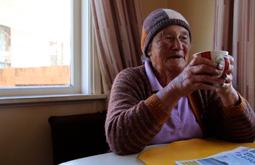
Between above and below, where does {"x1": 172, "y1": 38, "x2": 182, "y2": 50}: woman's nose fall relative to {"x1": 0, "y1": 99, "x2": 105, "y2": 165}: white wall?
above

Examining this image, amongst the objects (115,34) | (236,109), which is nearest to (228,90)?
(236,109)

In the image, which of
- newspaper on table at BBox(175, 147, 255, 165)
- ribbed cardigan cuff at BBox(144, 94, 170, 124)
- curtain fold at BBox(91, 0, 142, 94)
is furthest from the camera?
curtain fold at BBox(91, 0, 142, 94)

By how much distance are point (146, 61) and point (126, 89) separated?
230mm

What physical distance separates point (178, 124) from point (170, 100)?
27cm

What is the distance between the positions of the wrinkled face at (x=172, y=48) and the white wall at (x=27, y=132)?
2.43ft

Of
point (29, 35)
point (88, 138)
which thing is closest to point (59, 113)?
point (88, 138)

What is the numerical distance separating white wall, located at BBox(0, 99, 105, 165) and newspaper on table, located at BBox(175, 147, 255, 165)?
100 centimetres

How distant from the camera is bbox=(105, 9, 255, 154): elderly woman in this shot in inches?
38.4

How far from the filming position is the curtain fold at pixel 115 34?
5.86 ft

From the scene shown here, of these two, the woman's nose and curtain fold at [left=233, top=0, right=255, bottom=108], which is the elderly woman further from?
curtain fold at [left=233, top=0, right=255, bottom=108]

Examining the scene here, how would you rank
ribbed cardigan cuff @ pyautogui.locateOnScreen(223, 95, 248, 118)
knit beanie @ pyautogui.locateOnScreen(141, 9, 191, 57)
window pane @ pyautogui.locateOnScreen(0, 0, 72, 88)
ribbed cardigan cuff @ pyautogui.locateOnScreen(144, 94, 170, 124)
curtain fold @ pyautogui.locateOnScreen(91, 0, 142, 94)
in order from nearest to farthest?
ribbed cardigan cuff @ pyautogui.locateOnScreen(144, 94, 170, 124) < ribbed cardigan cuff @ pyautogui.locateOnScreen(223, 95, 248, 118) < knit beanie @ pyautogui.locateOnScreen(141, 9, 191, 57) < window pane @ pyautogui.locateOnScreen(0, 0, 72, 88) < curtain fold @ pyautogui.locateOnScreen(91, 0, 142, 94)

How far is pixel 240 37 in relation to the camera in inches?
61.5

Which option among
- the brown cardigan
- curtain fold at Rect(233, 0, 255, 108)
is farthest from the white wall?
curtain fold at Rect(233, 0, 255, 108)

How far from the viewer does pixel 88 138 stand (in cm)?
169
